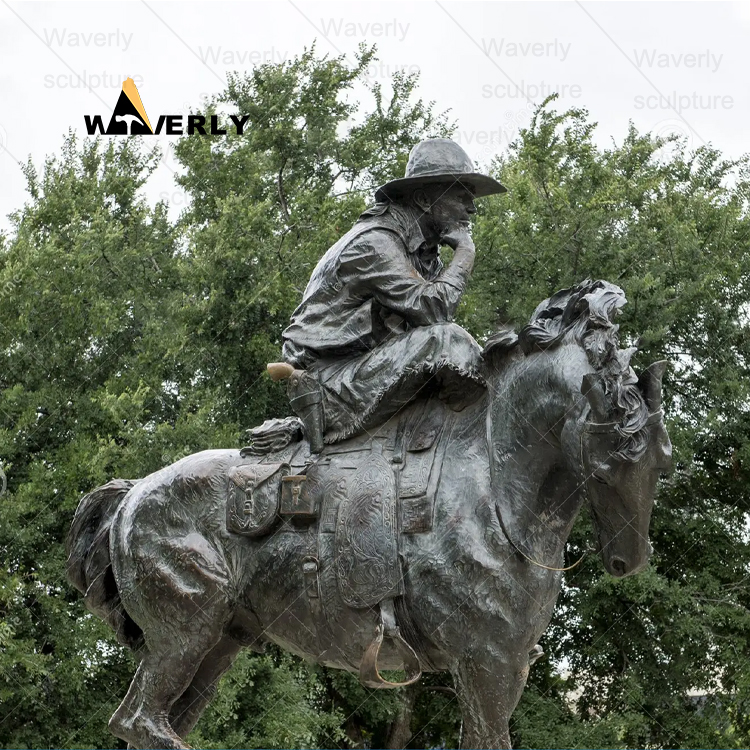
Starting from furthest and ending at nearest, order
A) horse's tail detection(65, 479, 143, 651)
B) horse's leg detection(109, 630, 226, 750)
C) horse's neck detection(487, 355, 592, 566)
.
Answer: horse's tail detection(65, 479, 143, 651) < horse's leg detection(109, 630, 226, 750) < horse's neck detection(487, 355, 592, 566)

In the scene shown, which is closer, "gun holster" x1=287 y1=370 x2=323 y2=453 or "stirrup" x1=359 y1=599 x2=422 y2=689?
"stirrup" x1=359 y1=599 x2=422 y2=689

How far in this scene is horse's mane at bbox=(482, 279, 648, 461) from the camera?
535 cm

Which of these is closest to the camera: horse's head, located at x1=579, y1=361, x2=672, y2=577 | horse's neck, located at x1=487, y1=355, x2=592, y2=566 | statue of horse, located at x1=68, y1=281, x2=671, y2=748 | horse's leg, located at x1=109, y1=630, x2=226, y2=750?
horse's head, located at x1=579, y1=361, x2=672, y2=577

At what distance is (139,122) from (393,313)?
41.8ft

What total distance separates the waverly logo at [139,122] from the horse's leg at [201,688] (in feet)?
28.5

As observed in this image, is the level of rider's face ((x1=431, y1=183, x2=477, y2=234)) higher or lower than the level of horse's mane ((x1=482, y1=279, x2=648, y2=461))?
higher

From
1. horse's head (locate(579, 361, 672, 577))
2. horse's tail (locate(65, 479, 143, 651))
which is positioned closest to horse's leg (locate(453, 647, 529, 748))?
horse's head (locate(579, 361, 672, 577))

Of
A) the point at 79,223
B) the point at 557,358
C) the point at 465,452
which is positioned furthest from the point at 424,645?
the point at 79,223

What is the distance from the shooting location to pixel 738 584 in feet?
53.4

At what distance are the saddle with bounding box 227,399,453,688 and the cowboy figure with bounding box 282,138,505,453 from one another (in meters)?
0.11

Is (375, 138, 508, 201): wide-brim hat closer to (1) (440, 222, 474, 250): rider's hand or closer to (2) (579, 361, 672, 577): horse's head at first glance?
(1) (440, 222, 474, 250): rider's hand

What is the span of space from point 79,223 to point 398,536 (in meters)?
14.8

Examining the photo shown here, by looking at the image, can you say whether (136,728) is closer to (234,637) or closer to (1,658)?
(234,637)

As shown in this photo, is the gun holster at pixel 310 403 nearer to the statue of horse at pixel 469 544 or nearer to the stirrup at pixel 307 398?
the stirrup at pixel 307 398
